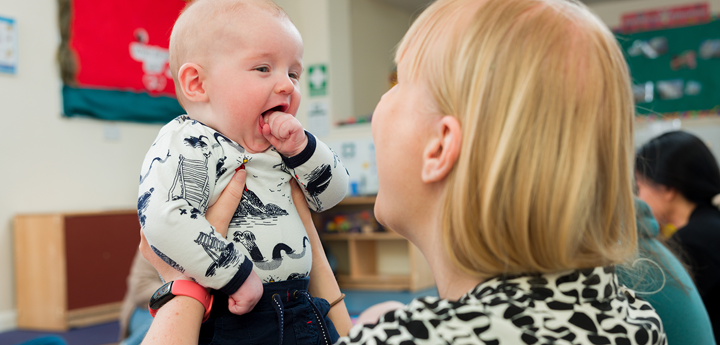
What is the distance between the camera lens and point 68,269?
14.3 ft

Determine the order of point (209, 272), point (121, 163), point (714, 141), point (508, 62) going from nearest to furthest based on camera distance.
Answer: point (508, 62) < point (209, 272) < point (121, 163) < point (714, 141)

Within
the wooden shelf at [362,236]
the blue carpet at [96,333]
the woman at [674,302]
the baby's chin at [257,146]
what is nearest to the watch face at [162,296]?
the baby's chin at [257,146]

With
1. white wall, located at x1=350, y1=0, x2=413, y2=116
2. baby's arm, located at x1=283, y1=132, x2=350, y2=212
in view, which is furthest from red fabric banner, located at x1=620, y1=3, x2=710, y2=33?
baby's arm, located at x1=283, y1=132, x2=350, y2=212

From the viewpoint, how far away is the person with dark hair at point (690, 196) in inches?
83.7

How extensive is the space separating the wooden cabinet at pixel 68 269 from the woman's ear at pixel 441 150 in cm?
435

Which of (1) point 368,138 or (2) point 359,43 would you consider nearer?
(1) point 368,138

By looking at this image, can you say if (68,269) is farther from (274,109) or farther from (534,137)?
(534,137)

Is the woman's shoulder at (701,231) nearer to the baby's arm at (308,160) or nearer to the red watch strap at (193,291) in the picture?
the baby's arm at (308,160)

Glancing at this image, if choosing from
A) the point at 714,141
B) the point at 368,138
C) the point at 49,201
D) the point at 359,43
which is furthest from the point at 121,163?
the point at 714,141

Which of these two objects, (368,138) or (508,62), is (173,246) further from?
(368,138)

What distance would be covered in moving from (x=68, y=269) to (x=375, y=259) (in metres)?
2.96

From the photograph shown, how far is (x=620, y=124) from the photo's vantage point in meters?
0.65

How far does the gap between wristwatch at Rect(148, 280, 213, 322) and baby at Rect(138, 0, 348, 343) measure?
0.02 metres

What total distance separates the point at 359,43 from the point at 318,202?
6566mm
